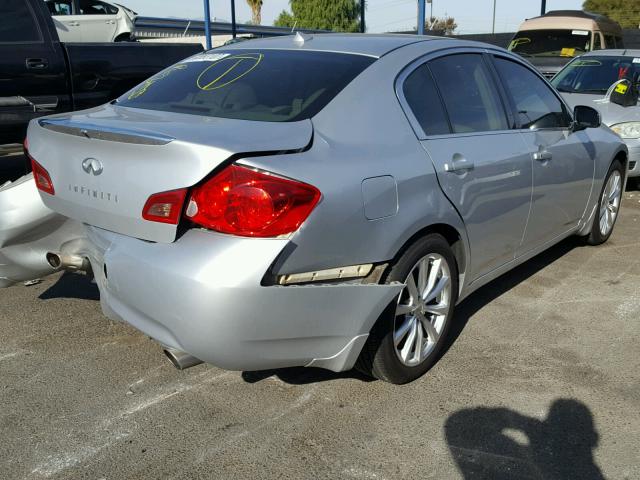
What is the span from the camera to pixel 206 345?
2.51 meters

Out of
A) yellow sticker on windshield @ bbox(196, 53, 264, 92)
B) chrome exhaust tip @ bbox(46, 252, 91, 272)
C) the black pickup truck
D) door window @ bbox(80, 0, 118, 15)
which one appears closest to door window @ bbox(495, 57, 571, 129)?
yellow sticker on windshield @ bbox(196, 53, 264, 92)

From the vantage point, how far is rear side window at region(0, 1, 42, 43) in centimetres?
589

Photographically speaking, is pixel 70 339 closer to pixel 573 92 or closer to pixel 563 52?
pixel 573 92

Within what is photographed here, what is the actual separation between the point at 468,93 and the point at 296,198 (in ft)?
5.38

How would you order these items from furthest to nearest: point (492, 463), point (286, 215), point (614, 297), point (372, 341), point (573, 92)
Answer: point (573, 92), point (614, 297), point (372, 341), point (492, 463), point (286, 215)

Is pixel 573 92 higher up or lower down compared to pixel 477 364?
higher up

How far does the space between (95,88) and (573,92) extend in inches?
231

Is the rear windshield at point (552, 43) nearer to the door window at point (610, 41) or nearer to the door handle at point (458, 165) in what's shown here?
the door window at point (610, 41)

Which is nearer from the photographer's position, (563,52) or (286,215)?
(286,215)

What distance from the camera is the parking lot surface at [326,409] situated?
8.73 feet

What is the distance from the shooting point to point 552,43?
14.4m

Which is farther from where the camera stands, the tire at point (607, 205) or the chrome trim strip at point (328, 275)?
the tire at point (607, 205)

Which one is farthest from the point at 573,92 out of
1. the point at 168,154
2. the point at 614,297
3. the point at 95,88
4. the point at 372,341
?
the point at 168,154

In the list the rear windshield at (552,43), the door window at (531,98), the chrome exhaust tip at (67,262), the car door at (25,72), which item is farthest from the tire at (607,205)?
the rear windshield at (552,43)
